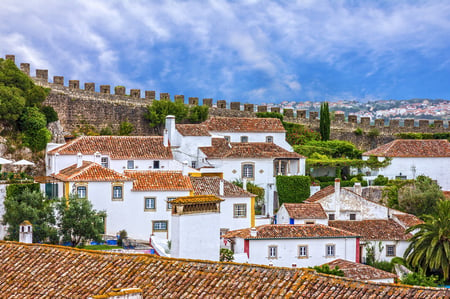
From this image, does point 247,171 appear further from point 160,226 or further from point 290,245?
point 290,245

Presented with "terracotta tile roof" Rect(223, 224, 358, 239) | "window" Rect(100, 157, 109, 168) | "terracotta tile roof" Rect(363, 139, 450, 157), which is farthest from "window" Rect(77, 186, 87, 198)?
"terracotta tile roof" Rect(363, 139, 450, 157)

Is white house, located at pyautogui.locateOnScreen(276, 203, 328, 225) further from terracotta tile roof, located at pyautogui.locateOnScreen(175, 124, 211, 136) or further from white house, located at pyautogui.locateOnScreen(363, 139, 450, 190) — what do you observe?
white house, located at pyautogui.locateOnScreen(363, 139, 450, 190)

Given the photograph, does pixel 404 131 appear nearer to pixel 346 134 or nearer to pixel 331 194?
pixel 346 134

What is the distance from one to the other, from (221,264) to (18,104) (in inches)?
1393

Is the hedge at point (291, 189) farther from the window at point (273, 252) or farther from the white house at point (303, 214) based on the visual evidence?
the window at point (273, 252)

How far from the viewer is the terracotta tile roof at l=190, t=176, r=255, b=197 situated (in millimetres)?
38781

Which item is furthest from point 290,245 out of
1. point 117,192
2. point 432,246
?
point 117,192

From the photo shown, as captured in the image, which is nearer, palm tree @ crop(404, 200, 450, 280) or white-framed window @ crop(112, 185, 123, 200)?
palm tree @ crop(404, 200, 450, 280)

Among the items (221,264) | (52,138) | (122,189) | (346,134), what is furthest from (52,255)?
(346,134)

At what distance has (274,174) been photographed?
4625 cm

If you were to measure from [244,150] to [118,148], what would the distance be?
7.75 metres

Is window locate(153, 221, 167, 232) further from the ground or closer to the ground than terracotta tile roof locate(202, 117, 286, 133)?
closer to the ground

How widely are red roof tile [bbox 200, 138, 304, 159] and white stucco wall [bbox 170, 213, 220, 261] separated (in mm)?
26775

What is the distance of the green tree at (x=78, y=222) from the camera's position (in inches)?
1245
